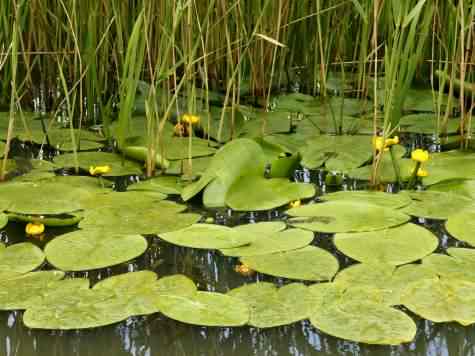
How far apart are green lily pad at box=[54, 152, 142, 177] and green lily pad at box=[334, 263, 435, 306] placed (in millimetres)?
785

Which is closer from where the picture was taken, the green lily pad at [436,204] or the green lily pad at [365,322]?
the green lily pad at [365,322]

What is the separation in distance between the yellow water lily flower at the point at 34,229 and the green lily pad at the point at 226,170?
34 centimetres


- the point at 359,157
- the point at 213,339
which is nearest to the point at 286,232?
the point at 213,339

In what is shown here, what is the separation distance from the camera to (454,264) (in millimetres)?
1398

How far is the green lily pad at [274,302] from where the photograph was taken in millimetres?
1204

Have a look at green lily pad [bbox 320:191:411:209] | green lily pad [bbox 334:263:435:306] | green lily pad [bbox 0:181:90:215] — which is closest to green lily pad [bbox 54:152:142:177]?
green lily pad [bbox 0:181:90:215]

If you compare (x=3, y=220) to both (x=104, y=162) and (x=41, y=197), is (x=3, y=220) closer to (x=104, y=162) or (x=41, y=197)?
(x=41, y=197)

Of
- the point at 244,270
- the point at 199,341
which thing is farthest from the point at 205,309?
the point at 244,270

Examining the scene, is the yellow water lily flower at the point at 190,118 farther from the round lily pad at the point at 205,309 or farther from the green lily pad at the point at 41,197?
the round lily pad at the point at 205,309

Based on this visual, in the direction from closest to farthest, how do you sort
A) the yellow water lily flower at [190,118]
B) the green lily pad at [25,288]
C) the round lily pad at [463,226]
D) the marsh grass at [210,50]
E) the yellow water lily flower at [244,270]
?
the green lily pad at [25,288] < the yellow water lily flower at [244,270] < the round lily pad at [463,226] < the yellow water lily flower at [190,118] < the marsh grass at [210,50]

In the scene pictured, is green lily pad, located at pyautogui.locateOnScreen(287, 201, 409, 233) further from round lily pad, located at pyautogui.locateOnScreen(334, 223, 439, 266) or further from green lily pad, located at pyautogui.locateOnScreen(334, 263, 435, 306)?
green lily pad, located at pyautogui.locateOnScreen(334, 263, 435, 306)

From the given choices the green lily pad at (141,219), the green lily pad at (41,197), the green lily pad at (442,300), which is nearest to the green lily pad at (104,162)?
the green lily pad at (41,197)

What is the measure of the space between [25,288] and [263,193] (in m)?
0.65

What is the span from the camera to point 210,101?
255cm
